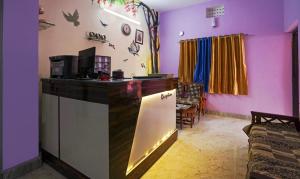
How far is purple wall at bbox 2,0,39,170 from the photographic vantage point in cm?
182

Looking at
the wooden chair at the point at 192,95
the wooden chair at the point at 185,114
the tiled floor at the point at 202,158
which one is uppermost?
the wooden chair at the point at 192,95

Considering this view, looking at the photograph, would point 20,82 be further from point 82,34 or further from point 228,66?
point 228,66

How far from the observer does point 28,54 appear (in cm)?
198

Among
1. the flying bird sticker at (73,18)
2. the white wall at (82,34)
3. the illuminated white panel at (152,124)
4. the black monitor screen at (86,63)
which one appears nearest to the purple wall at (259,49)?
the white wall at (82,34)

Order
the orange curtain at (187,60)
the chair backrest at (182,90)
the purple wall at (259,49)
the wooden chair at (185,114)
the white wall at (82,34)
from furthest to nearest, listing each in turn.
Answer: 1. the orange curtain at (187,60)
2. the chair backrest at (182,90)
3. the purple wall at (259,49)
4. the wooden chair at (185,114)
5. the white wall at (82,34)

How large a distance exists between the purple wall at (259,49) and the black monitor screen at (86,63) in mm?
3492

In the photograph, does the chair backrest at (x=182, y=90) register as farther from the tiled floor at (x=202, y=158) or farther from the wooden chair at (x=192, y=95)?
the tiled floor at (x=202, y=158)

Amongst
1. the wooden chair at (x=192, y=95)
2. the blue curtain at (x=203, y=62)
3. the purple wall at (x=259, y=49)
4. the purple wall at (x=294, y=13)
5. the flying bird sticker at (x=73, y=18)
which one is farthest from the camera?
the blue curtain at (x=203, y=62)

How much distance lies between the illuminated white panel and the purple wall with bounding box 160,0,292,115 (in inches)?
95.3

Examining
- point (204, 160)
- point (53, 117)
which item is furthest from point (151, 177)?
point (53, 117)

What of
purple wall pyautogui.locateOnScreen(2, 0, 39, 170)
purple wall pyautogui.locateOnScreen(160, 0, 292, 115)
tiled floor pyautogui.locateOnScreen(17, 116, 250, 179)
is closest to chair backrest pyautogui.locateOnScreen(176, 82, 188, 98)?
purple wall pyautogui.locateOnScreen(160, 0, 292, 115)

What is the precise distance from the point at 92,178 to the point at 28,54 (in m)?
1.46

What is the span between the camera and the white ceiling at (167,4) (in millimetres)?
4578

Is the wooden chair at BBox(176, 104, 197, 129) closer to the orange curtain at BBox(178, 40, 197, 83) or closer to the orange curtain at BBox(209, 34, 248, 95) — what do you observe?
the orange curtain at BBox(209, 34, 248, 95)
